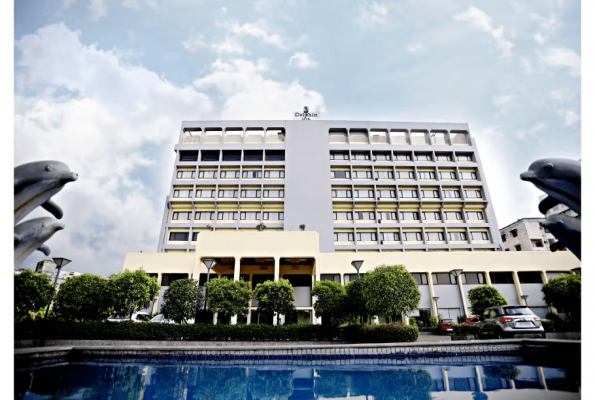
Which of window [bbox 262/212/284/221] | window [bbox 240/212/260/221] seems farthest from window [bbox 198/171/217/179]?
window [bbox 262/212/284/221]

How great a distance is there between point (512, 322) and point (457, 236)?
91.6 ft

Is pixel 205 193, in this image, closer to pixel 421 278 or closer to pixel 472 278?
pixel 421 278

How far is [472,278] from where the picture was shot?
29.4m

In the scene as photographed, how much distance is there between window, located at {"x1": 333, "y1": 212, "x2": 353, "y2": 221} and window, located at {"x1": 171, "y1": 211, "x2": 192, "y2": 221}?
1725 cm

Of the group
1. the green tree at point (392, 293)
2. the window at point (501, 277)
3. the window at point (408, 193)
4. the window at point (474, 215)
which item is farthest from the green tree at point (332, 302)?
the window at point (474, 215)

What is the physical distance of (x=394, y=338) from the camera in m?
14.0

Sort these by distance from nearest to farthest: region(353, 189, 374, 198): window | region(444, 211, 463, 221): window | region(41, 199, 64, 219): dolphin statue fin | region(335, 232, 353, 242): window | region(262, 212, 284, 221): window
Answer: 1. region(41, 199, 64, 219): dolphin statue fin
2. region(335, 232, 353, 242): window
3. region(262, 212, 284, 221): window
4. region(444, 211, 463, 221): window
5. region(353, 189, 374, 198): window

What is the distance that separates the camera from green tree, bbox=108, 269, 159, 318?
16.6m

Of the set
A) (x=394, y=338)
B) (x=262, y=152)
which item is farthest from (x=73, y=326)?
(x=262, y=152)

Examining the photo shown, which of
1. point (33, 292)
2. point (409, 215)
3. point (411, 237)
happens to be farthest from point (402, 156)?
point (33, 292)

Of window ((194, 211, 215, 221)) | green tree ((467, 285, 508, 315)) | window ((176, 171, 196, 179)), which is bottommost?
green tree ((467, 285, 508, 315))

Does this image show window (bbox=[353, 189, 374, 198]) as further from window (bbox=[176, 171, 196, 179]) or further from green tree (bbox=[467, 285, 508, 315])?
window (bbox=[176, 171, 196, 179])

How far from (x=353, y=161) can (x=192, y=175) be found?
2004 centimetres

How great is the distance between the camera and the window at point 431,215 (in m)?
39.2
